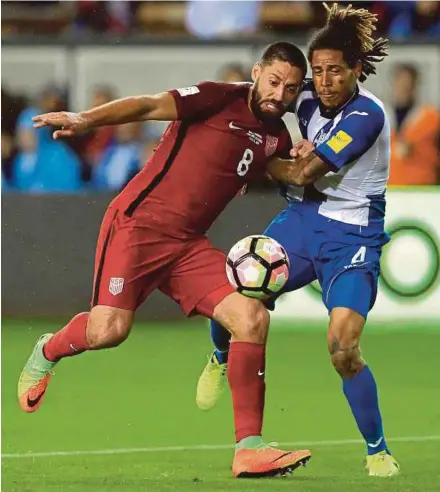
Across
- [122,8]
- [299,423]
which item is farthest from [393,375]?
[122,8]

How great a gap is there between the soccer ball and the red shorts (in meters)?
0.12

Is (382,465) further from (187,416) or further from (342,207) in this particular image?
(187,416)

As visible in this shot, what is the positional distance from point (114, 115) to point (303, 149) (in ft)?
3.22

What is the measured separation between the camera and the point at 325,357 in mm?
11156

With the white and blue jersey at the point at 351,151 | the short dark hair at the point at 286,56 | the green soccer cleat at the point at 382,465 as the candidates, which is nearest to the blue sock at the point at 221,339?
the white and blue jersey at the point at 351,151

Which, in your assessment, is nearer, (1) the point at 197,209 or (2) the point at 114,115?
(2) the point at 114,115

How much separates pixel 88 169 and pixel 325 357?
3.17 meters

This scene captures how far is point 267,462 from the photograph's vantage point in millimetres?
6746

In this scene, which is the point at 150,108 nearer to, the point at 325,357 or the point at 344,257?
the point at 344,257

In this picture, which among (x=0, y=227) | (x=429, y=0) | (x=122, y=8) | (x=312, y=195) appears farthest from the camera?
(x=122, y=8)

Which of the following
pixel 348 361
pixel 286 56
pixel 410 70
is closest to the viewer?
pixel 348 361

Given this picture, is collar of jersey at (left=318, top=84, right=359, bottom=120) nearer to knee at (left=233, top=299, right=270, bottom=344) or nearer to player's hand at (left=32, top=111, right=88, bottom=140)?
knee at (left=233, top=299, right=270, bottom=344)

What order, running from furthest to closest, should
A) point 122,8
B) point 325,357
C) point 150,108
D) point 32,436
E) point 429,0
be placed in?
point 122,8, point 429,0, point 325,357, point 32,436, point 150,108

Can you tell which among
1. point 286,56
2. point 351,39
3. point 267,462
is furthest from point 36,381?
point 351,39
